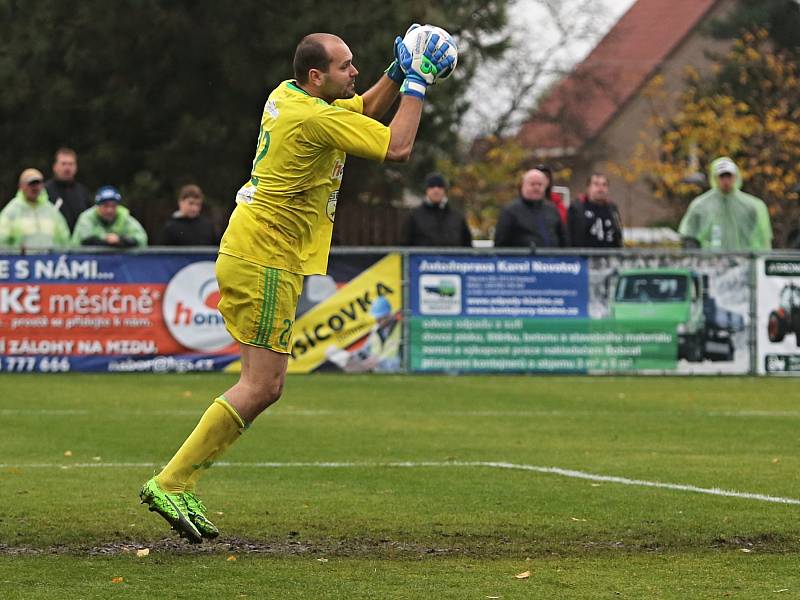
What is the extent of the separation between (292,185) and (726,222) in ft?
40.8

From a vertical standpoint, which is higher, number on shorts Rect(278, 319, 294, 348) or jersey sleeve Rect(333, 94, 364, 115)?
jersey sleeve Rect(333, 94, 364, 115)

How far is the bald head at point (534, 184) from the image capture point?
58.9 ft

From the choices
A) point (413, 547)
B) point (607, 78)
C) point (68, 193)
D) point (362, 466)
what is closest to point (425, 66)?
point (413, 547)

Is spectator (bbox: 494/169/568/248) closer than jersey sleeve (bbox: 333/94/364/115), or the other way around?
jersey sleeve (bbox: 333/94/364/115)

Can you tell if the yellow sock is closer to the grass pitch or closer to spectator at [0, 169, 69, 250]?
the grass pitch

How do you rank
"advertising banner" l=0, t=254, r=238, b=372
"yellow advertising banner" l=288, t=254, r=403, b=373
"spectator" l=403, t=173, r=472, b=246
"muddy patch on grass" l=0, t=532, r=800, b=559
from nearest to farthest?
1. "muddy patch on grass" l=0, t=532, r=800, b=559
2. "advertising banner" l=0, t=254, r=238, b=372
3. "yellow advertising banner" l=288, t=254, r=403, b=373
4. "spectator" l=403, t=173, r=472, b=246

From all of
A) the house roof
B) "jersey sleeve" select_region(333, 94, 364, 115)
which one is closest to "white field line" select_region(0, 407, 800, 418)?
"jersey sleeve" select_region(333, 94, 364, 115)

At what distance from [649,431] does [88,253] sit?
25.2ft

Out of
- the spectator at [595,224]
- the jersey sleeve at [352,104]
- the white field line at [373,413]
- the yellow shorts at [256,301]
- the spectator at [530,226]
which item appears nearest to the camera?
the yellow shorts at [256,301]

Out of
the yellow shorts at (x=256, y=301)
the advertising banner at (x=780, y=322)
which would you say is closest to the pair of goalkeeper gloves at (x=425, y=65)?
the yellow shorts at (x=256, y=301)

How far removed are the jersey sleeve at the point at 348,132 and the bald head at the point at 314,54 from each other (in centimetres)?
24

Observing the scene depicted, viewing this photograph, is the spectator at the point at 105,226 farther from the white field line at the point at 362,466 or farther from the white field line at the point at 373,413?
the white field line at the point at 362,466

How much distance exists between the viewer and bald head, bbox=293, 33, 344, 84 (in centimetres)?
720

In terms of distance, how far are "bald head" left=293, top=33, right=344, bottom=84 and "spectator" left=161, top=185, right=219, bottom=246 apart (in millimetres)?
11362
